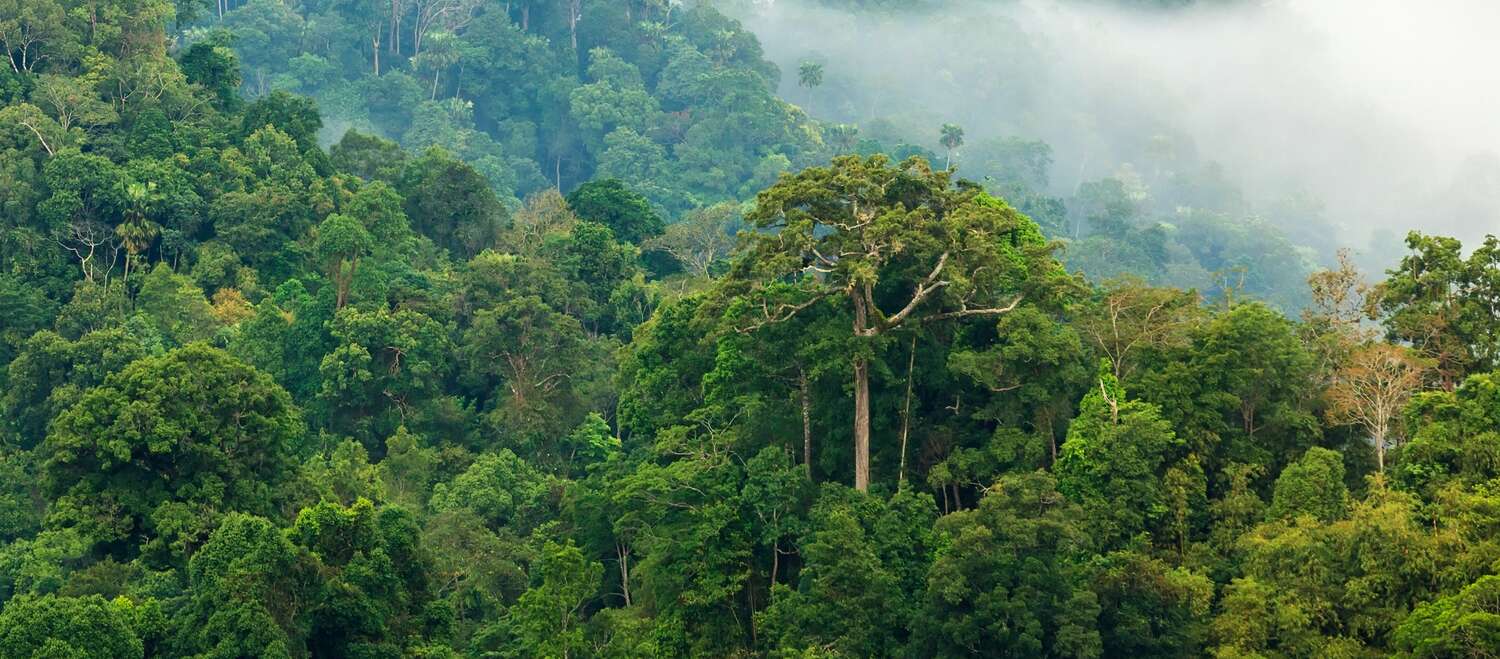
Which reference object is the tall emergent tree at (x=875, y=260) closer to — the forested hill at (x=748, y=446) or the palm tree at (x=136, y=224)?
the forested hill at (x=748, y=446)

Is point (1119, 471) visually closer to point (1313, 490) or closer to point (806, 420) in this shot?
point (1313, 490)

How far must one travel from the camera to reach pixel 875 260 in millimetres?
28344

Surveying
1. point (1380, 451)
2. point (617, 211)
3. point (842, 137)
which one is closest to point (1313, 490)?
point (1380, 451)

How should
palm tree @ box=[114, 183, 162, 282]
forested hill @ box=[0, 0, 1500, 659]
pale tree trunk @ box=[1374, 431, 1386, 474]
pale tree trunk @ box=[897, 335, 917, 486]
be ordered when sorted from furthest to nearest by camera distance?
palm tree @ box=[114, 183, 162, 282] → pale tree trunk @ box=[897, 335, 917, 486] → pale tree trunk @ box=[1374, 431, 1386, 474] → forested hill @ box=[0, 0, 1500, 659]

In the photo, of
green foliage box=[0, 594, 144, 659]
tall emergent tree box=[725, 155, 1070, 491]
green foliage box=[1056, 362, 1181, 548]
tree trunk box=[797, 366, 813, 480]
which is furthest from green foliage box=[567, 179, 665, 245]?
green foliage box=[0, 594, 144, 659]

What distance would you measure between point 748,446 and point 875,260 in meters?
3.64

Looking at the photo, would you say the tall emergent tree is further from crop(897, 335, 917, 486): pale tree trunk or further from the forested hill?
crop(897, 335, 917, 486): pale tree trunk

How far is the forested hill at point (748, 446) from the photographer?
25047 millimetres

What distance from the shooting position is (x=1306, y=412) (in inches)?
1117

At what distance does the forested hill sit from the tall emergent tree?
68mm

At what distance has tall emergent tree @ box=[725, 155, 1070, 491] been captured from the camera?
1122 inches

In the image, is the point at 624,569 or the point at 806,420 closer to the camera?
the point at 806,420

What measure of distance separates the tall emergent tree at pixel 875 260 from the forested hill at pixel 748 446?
0.22ft

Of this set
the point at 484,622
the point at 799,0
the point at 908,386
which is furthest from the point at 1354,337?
the point at 799,0
